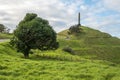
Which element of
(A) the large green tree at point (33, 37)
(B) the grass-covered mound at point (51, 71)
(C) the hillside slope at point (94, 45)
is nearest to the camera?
(B) the grass-covered mound at point (51, 71)

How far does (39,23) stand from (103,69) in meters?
26.7

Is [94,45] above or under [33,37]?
above

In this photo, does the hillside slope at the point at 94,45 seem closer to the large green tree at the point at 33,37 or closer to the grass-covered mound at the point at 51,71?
the large green tree at the point at 33,37

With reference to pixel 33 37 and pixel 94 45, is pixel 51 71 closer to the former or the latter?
pixel 33 37

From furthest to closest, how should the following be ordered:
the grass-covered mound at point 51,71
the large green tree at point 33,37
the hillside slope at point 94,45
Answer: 1. the hillside slope at point 94,45
2. the large green tree at point 33,37
3. the grass-covered mound at point 51,71

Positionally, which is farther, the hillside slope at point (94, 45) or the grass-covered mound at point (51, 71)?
the hillside slope at point (94, 45)

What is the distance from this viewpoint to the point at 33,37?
2790 inches

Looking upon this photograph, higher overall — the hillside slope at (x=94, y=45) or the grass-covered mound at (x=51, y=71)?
the hillside slope at (x=94, y=45)

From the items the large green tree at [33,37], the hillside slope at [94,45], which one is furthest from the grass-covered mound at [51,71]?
the hillside slope at [94,45]

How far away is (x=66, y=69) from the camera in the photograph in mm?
49750

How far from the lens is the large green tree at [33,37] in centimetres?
7019

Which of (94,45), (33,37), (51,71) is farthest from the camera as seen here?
(94,45)

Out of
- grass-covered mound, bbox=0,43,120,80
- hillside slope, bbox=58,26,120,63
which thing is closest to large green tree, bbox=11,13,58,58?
grass-covered mound, bbox=0,43,120,80

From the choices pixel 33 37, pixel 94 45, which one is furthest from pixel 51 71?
pixel 94 45
